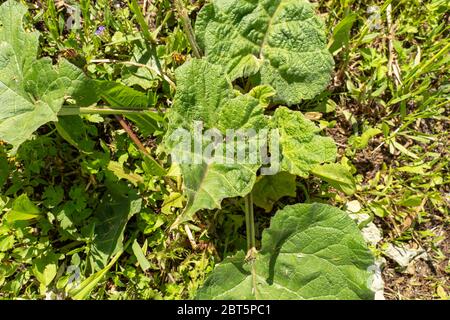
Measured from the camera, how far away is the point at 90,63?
2496 mm

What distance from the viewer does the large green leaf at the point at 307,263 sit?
2.02 metres

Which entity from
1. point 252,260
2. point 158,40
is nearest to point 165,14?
point 158,40

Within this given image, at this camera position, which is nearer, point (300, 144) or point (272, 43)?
point (300, 144)

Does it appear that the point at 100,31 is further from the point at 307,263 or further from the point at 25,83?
the point at 307,263

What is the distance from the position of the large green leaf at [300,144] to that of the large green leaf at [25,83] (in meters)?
0.83

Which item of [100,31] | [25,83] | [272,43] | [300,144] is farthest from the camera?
[100,31]

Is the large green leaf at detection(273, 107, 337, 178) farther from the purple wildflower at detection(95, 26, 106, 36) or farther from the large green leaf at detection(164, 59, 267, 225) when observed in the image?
the purple wildflower at detection(95, 26, 106, 36)

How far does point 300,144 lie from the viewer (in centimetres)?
204

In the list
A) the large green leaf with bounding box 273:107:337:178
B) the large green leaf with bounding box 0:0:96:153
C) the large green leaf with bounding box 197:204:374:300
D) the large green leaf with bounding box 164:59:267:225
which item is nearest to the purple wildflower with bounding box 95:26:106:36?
the large green leaf with bounding box 0:0:96:153

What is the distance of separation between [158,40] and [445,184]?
1.66m

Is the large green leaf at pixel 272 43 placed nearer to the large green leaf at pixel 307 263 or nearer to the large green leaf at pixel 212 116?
the large green leaf at pixel 212 116

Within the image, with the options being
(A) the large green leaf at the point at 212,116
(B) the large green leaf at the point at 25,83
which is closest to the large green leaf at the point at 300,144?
(A) the large green leaf at the point at 212,116

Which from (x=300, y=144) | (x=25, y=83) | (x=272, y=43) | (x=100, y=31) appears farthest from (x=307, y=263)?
(x=100, y=31)

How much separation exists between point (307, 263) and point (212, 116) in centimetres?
72
